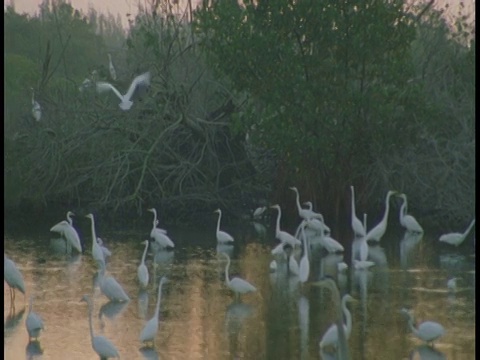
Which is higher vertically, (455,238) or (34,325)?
(455,238)

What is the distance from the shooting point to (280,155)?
22688mm

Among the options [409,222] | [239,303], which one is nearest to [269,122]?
[409,222]

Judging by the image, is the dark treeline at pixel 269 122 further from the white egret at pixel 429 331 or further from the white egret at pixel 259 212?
the white egret at pixel 429 331

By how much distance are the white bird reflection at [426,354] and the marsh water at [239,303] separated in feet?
0.04

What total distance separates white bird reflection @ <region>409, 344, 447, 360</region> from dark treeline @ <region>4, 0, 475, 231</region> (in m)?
9.92

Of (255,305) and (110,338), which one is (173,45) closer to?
(255,305)

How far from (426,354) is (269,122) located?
37.5 ft

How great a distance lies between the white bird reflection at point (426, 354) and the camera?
10172mm

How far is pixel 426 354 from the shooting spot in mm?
10344

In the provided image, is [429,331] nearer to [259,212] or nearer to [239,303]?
[239,303]

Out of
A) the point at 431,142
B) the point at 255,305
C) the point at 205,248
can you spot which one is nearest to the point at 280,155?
the point at 431,142

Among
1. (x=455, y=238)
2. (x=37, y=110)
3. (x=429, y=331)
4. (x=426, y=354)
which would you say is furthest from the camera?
(x=37, y=110)

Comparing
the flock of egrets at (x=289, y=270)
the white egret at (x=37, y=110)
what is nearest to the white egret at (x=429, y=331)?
the flock of egrets at (x=289, y=270)

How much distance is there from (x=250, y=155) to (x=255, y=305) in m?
11.2
